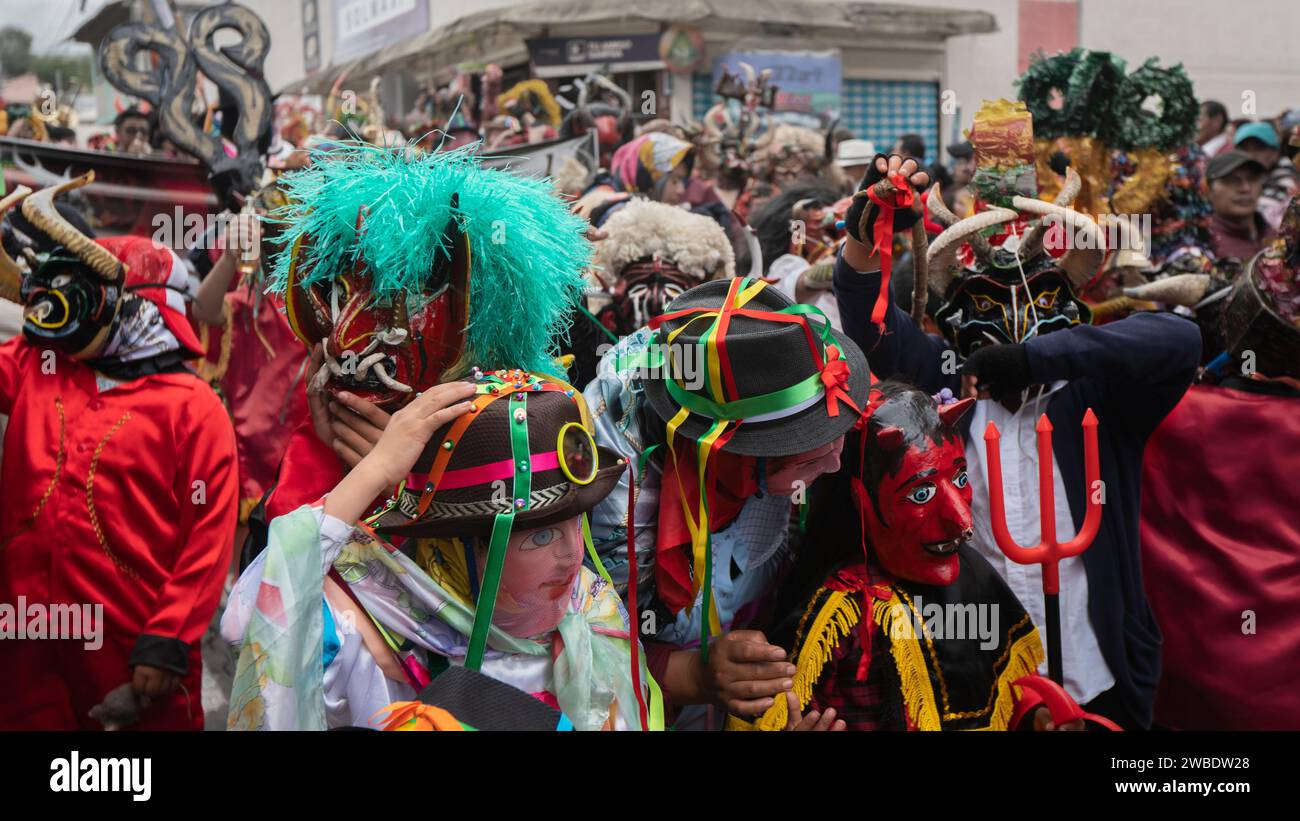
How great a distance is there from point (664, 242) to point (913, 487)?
5.27ft

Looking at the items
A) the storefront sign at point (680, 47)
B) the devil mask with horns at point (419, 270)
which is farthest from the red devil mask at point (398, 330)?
the storefront sign at point (680, 47)

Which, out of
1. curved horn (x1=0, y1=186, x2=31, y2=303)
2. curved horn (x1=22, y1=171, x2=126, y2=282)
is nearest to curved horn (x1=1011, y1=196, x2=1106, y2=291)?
curved horn (x1=22, y1=171, x2=126, y2=282)

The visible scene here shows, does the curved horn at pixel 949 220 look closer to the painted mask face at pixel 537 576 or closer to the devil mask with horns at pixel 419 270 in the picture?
the devil mask with horns at pixel 419 270

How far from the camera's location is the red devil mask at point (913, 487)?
2389 millimetres

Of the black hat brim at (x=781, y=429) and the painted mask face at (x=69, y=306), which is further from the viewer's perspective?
the painted mask face at (x=69, y=306)

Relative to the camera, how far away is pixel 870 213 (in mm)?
2676

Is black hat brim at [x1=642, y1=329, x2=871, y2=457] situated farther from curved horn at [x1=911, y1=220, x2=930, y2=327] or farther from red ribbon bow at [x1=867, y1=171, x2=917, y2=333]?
curved horn at [x1=911, y1=220, x2=930, y2=327]

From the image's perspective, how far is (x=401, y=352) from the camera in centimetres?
223

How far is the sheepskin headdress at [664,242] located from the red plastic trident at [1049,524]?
1607 millimetres

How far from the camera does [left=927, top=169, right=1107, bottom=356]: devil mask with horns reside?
3.10 meters

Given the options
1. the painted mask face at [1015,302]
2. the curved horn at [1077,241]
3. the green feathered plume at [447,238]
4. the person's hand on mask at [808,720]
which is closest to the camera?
the green feathered plume at [447,238]
